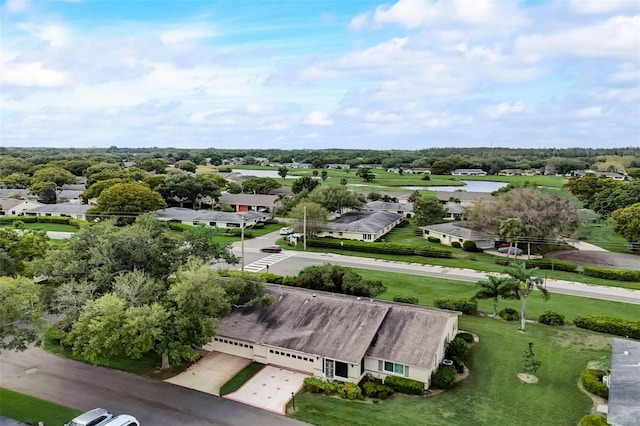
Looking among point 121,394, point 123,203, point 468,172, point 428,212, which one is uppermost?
point 468,172

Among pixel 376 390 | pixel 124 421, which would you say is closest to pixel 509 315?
pixel 376 390

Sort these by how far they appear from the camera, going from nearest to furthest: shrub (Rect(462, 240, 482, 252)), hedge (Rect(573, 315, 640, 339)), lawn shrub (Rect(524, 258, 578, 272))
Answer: hedge (Rect(573, 315, 640, 339)), lawn shrub (Rect(524, 258, 578, 272)), shrub (Rect(462, 240, 482, 252))

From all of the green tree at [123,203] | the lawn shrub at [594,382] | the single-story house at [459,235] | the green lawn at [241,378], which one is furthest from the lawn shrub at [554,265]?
the green tree at [123,203]

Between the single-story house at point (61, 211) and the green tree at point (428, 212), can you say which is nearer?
the green tree at point (428, 212)

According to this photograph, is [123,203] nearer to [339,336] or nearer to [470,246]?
[470,246]

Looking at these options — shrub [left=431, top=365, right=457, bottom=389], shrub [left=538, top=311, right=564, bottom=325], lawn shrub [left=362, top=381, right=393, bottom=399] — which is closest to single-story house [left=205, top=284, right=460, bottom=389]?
shrub [left=431, top=365, right=457, bottom=389]

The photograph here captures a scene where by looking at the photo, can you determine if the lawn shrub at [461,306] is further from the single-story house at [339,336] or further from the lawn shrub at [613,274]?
the lawn shrub at [613,274]

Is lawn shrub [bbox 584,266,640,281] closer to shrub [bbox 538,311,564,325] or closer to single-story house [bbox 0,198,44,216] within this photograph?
shrub [bbox 538,311,564,325]
